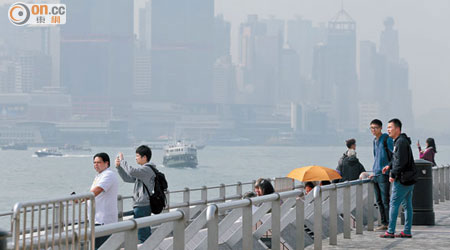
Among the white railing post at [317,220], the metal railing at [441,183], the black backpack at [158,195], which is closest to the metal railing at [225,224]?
the white railing post at [317,220]

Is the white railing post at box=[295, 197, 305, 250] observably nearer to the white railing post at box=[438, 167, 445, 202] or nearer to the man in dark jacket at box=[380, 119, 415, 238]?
the man in dark jacket at box=[380, 119, 415, 238]

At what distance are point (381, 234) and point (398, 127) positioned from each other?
170cm

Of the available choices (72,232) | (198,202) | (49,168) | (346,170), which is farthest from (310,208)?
(49,168)

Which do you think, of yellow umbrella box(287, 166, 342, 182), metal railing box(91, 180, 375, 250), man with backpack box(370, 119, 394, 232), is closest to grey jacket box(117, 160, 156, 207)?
metal railing box(91, 180, 375, 250)

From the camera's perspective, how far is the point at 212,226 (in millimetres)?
7762

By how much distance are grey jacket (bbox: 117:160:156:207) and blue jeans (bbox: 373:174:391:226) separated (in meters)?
4.34

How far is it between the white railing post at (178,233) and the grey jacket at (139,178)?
342cm

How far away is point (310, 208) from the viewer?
1195cm

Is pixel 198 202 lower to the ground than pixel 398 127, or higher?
lower

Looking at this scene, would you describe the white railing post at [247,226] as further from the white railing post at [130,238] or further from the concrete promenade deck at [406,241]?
the concrete promenade deck at [406,241]

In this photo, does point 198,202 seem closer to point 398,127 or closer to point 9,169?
point 398,127

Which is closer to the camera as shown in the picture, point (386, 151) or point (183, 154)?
point (386, 151)

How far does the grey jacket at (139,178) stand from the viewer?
34.8ft

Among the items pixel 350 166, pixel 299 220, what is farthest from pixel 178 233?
pixel 350 166
